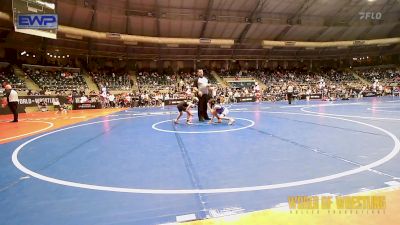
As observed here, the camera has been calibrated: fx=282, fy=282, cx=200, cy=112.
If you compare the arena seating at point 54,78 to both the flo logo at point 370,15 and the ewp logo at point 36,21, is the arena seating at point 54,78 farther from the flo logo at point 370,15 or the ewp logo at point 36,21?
the flo logo at point 370,15

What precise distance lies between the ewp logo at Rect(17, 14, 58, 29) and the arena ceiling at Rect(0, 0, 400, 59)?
6.98 meters

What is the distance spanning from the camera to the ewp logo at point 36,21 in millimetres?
18031

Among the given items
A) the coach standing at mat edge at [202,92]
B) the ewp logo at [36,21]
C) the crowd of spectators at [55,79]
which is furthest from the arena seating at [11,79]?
the coach standing at mat edge at [202,92]

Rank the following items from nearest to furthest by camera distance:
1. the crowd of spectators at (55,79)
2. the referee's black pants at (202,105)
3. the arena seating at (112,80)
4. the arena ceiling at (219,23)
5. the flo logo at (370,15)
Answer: the referee's black pants at (202,105), the crowd of spectators at (55,79), the arena ceiling at (219,23), the arena seating at (112,80), the flo logo at (370,15)

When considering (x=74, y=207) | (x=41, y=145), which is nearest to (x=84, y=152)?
(x=41, y=145)

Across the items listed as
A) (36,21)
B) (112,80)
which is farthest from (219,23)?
(36,21)

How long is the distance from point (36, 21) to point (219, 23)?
70.9ft

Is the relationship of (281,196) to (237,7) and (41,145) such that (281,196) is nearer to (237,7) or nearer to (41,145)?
(41,145)

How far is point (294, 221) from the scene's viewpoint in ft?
8.95

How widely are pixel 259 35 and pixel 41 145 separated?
36.2 m

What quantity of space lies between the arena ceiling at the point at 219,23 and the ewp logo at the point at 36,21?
275 inches

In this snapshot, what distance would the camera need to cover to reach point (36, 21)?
1877 centimetres

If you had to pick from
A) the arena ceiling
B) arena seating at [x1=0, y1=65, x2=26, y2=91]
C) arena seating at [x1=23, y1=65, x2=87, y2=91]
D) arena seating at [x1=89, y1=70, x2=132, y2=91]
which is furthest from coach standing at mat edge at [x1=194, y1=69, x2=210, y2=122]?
arena seating at [x1=89, y1=70, x2=132, y2=91]

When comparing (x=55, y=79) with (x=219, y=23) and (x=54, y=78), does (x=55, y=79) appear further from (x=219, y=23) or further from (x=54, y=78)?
(x=219, y=23)
